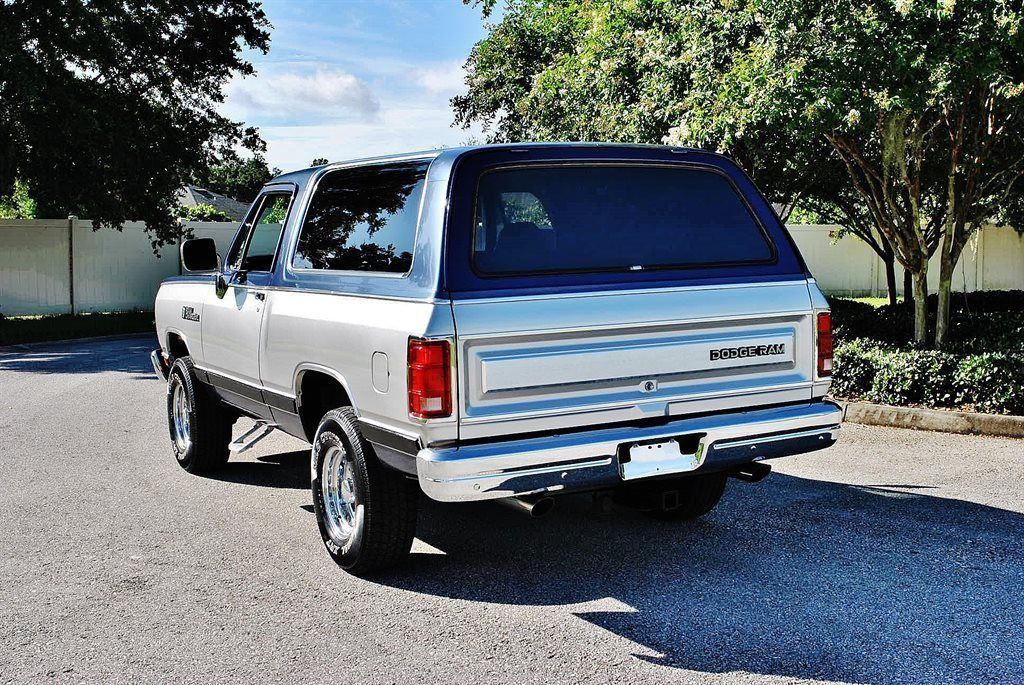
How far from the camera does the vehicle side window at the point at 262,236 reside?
7.05 m

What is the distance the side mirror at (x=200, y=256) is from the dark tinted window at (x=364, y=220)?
1.53 meters

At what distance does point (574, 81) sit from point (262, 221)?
6663 millimetres

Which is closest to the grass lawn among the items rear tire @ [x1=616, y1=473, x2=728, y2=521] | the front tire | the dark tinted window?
the dark tinted window

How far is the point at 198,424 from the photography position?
798 cm

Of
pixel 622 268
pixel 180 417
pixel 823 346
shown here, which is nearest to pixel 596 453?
pixel 622 268

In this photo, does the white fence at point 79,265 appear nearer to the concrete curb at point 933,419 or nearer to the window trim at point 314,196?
the concrete curb at point 933,419

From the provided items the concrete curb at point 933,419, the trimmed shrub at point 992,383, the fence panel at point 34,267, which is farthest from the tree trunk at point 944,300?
the fence panel at point 34,267

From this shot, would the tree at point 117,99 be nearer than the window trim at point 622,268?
No

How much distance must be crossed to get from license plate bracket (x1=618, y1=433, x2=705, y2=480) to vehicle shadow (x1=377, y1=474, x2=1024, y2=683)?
62 centimetres

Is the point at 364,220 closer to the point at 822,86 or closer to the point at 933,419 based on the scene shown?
the point at 822,86

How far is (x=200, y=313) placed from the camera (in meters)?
7.68

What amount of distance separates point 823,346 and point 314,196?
3.03 meters

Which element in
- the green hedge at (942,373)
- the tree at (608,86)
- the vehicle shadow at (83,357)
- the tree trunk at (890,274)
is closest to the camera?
the green hedge at (942,373)

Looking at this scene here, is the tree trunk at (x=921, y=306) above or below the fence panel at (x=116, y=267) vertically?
below
